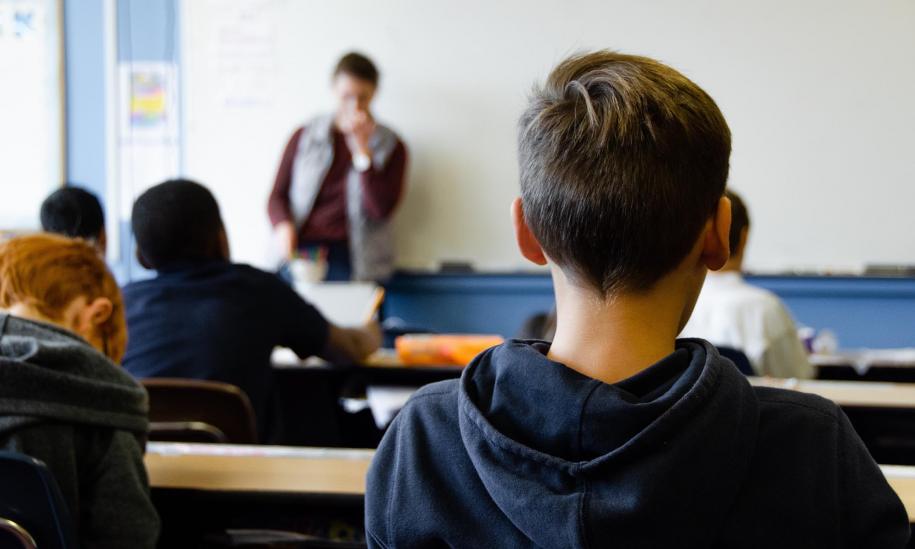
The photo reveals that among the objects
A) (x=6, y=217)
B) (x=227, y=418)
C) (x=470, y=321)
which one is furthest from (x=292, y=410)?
(x=6, y=217)

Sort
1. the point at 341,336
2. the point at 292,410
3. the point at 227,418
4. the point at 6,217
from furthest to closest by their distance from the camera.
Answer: the point at 6,217 → the point at 292,410 → the point at 341,336 → the point at 227,418

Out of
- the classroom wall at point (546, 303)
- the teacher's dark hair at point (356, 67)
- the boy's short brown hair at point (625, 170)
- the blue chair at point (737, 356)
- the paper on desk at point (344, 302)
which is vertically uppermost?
the teacher's dark hair at point (356, 67)

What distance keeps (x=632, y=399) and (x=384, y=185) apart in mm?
3747

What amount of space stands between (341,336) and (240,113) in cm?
264

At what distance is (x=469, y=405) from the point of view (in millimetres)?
778

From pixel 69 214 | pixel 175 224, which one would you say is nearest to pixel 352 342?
pixel 175 224

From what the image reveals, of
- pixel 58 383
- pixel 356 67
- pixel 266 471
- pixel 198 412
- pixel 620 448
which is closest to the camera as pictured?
pixel 620 448

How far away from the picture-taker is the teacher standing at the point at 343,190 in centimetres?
439

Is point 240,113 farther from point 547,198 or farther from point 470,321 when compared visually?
point 547,198

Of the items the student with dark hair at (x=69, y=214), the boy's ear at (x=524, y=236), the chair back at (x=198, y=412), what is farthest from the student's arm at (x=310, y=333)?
the boy's ear at (x=524, y=236)

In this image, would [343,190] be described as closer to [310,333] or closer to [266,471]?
[310,333]

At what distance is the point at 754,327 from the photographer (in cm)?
238

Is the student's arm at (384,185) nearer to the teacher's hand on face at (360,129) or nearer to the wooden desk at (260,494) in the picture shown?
the teacher's hand on face at (360,129)

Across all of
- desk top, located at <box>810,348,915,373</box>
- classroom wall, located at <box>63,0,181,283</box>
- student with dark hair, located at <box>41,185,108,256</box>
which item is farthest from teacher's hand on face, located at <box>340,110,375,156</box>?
desk top, located at <box>810,348,915,373</box>
